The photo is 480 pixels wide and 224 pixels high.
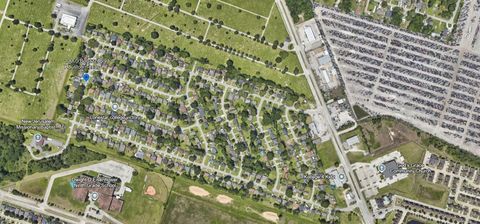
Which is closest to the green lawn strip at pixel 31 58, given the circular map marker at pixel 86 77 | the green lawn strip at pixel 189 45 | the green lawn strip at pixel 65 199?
the circular map marker at pixel 86 77

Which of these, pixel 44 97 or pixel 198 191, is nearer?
pixel 44 97

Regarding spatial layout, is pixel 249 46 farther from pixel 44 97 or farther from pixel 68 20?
pixel 44 97

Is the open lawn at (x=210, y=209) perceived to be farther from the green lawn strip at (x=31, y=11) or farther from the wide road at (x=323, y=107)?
the green lawn strip at (x=31, y=11)

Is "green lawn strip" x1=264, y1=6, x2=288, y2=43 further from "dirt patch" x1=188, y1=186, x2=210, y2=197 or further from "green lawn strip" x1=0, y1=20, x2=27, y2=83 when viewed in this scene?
"green lawn strip" x1=0, y1=20, x2=27, y2=83

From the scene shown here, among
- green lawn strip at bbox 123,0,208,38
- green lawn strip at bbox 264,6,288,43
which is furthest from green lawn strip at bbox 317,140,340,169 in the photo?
green lawn strip at bbox 123,0,208,38

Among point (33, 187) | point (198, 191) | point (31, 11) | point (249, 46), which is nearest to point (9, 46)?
point (31, 11)
